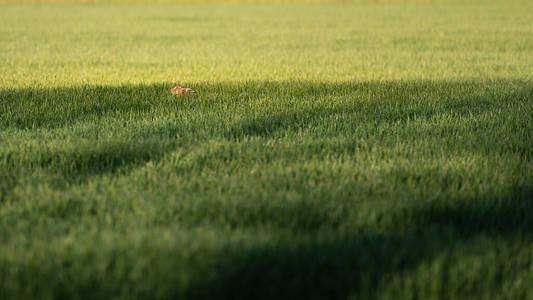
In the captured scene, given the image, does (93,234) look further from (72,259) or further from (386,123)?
(386,123)

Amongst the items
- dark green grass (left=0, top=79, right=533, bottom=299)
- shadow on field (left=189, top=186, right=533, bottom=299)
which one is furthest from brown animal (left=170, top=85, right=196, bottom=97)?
shadow on field (left=189, top=186, right=533, bottom=299)

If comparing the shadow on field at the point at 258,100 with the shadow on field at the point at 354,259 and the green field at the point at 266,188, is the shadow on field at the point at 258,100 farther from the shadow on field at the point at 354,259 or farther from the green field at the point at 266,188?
the shadow on field at the point at 354,259

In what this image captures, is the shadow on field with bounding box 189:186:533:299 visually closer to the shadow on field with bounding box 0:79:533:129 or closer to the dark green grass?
the dark green grass

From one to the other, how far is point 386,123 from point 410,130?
0.29 metres

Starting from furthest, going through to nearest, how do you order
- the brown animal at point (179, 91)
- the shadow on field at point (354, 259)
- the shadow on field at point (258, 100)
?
the brown animal at point (179, 91) → the shadow on field at point (258, 100) → the shadow on field at point (354, 259)

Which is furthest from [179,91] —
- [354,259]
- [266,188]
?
[354,259]

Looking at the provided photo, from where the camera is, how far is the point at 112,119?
14.1 ft

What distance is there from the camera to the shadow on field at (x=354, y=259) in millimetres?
1794

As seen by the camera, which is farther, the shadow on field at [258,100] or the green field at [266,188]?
the shadow on field at [258,100]

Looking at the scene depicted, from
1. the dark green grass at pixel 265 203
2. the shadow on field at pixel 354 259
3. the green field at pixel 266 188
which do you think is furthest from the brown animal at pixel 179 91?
the shadow on field at pixel 354 259

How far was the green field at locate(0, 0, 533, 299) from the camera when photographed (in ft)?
5.96

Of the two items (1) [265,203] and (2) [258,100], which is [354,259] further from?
(2) [258,100]

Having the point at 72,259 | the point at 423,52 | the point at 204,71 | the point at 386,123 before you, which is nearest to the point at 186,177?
the point at 72,259

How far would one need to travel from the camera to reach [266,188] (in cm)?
262
